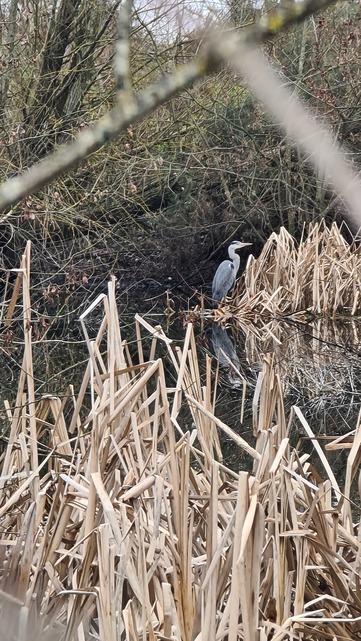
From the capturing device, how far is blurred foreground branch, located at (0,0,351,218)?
0.33 meters

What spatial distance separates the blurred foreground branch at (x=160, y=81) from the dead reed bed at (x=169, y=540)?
1150mm

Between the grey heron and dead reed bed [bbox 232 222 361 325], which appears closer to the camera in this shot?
dead reed bed [bbox 232 222 361 325]

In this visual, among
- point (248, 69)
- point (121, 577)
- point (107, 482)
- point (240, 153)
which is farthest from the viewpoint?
point (240, 153)

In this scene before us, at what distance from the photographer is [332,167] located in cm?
31

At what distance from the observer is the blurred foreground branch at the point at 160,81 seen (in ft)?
1.09

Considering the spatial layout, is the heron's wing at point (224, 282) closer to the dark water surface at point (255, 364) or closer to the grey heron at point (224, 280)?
the grey heron at point (224, 280)

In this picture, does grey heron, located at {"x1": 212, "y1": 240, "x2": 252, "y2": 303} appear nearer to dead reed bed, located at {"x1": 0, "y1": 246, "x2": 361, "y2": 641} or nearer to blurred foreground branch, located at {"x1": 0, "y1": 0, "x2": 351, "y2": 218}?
dead reed bed, located at {"x1": 0, "y1": 246, "x2": 361, "y2": 641}

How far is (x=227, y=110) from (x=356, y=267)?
2.49 meters

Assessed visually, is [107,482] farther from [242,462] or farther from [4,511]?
[242,462]

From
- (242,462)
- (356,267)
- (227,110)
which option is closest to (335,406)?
(242,462)

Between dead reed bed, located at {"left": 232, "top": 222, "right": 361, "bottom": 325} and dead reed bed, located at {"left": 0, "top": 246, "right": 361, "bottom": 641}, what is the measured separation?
6659 millimetres

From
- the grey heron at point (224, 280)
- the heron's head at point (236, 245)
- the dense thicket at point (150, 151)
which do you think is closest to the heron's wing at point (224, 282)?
the grey heron at point (224, 280)

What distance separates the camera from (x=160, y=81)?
39cm

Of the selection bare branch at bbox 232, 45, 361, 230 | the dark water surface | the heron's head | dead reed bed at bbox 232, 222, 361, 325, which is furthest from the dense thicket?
bare branch at bbox 232, 45, 361, 230
